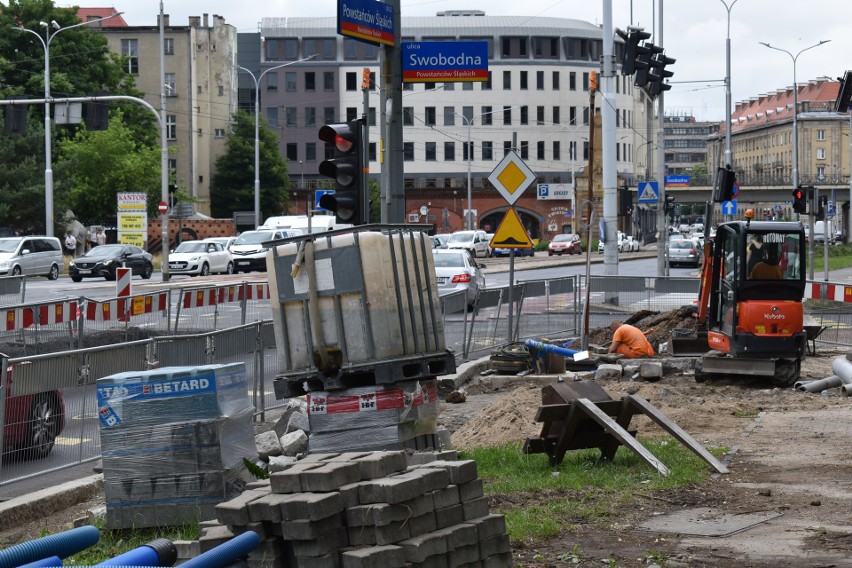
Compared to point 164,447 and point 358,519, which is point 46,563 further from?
point 164,447

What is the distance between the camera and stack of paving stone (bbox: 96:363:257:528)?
9.16 m

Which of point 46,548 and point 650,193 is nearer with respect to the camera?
point 46,548

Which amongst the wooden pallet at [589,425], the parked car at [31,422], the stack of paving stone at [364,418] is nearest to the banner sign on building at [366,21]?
the stack of paving stone at [364,418]

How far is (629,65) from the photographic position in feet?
96.1

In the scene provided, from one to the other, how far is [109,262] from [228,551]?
46102mm

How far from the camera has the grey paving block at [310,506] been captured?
21.5 feet

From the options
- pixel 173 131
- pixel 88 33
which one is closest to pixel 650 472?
pixel 88 33

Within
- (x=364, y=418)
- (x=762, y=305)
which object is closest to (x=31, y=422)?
(x=364, y=418)

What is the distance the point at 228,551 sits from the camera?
626cm

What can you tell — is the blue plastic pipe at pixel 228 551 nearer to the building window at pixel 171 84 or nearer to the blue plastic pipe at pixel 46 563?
the blue plastic pipe at pixel 46 563

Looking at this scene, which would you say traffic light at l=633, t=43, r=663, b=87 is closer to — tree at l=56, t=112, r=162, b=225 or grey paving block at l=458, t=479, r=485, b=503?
grey paving block at l=458, t=479, r=485, b=503

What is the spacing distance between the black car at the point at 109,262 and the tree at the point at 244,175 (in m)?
49.2

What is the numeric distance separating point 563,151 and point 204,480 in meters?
116

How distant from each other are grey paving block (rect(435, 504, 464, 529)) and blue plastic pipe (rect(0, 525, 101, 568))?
186 cm
